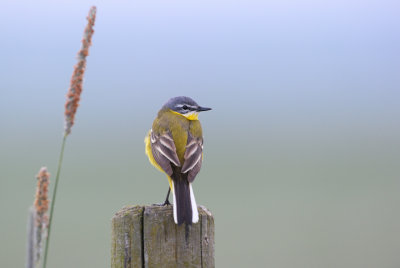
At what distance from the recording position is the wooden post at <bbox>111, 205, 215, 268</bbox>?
3240 millimetres

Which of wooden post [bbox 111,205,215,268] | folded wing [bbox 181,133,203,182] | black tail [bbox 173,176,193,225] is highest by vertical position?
folded wing [bbox 181,133,203,182]

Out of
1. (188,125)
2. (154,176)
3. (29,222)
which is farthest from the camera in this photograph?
(154,176)

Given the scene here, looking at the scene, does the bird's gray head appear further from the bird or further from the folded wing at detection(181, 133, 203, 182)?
the folded wing at detection(181, 133, 203, 182)

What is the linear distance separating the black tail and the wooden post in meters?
0.05

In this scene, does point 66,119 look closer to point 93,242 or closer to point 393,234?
point 93,242

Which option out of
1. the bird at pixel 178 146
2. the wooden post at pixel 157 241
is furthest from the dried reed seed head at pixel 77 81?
the bird at pixel 178 146

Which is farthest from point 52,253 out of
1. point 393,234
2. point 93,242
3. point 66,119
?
point 66,119

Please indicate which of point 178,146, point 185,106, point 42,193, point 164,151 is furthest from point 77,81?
point 185,106

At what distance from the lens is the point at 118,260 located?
3.28 m

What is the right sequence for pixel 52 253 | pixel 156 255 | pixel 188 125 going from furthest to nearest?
pixel 52 253
pixel 188 125
pixel 156 255

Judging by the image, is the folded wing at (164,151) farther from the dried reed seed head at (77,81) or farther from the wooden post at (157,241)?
the dried reed seed head at (77,81)

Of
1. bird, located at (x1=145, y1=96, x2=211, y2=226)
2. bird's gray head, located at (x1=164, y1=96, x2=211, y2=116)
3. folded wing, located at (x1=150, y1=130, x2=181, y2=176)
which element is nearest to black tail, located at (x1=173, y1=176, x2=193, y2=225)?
bird, located at (x1=145, y1=96, x2=211, y2=226)

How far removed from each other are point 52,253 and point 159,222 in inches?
348

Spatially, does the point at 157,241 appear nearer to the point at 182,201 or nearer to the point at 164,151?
the point at 182,201
